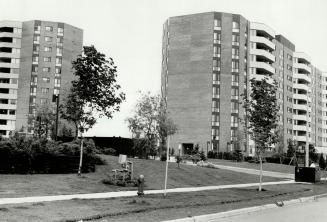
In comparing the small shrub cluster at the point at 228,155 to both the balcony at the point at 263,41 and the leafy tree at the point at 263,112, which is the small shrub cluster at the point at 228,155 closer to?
the balcony at the point at 263,41

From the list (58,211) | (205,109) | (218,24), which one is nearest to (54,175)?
(58,211)

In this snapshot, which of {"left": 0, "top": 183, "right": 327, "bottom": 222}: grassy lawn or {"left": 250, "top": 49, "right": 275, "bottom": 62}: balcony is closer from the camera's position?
{"left": 0, "top": 183, "right": 327, "bottom": 222}: grassy lawn

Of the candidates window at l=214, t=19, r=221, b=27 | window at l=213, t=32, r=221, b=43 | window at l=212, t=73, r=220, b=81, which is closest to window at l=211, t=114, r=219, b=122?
window at l=212, t=73, r=220, b=81

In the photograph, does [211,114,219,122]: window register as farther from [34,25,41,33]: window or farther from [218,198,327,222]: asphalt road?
[218,198,327,222]: asphalt road

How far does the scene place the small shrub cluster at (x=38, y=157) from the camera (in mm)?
21016

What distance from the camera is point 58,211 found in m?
12.7

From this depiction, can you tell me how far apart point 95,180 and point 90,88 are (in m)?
4.59

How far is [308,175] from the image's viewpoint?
36.6 metres

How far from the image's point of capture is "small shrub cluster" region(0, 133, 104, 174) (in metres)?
21.0

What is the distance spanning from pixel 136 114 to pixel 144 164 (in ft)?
57.6

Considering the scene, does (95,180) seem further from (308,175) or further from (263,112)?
Result: (308,175)

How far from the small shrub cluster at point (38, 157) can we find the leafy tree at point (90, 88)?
59.3 inches

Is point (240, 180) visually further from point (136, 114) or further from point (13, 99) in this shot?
point (13, 99)

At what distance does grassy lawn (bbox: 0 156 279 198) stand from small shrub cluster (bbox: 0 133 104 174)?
2.28 feet
